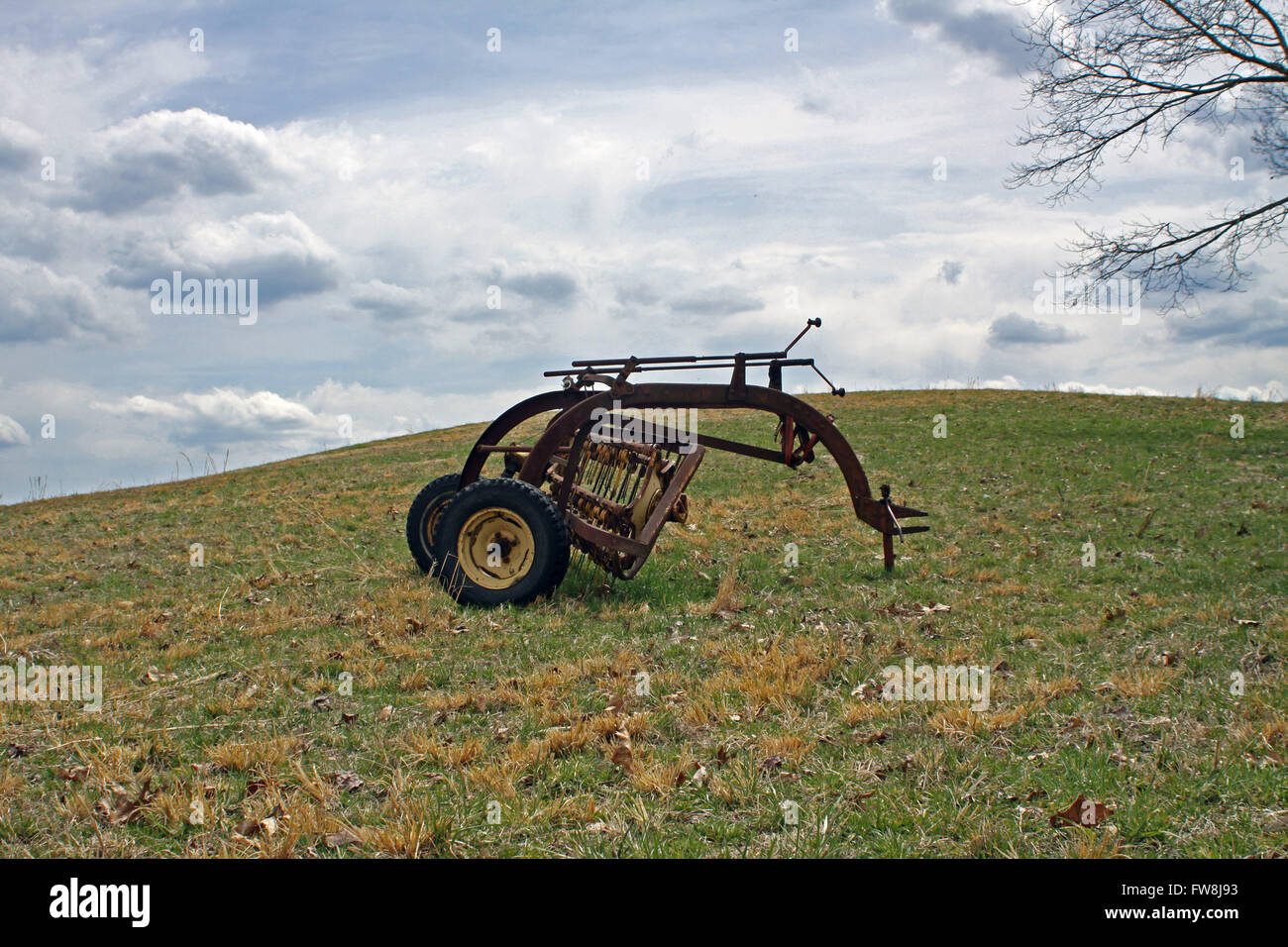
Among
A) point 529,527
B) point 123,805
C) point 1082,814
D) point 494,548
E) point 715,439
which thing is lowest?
point 123,805

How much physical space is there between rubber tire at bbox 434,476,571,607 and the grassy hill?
25cm

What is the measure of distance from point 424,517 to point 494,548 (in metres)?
1.93

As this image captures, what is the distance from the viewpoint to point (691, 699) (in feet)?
19.1

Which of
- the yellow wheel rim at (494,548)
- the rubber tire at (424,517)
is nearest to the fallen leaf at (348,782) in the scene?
the yellow wheel rim at (494,548)

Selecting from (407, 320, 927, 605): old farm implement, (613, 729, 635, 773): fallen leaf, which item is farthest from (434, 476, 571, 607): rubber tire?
(613, 729, 635, 773): fallen leaf

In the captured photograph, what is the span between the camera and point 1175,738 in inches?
191

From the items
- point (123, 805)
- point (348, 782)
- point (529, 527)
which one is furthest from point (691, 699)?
point (123, 805)

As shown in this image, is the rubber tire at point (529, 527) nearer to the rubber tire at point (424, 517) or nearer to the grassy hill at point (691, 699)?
Answer: the grassy hill at point (691, 699)

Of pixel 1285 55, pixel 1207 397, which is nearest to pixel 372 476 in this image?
pixel 1285 55

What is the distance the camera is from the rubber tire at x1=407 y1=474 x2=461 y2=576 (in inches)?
408

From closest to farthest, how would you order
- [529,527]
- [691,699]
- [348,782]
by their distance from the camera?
[348,782], [691,699], [529,527]

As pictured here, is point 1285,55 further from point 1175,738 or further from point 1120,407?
point 1175,738

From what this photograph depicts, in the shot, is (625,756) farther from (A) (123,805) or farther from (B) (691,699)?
(A) (123,805)

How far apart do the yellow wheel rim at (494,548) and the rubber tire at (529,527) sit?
0.09 m
